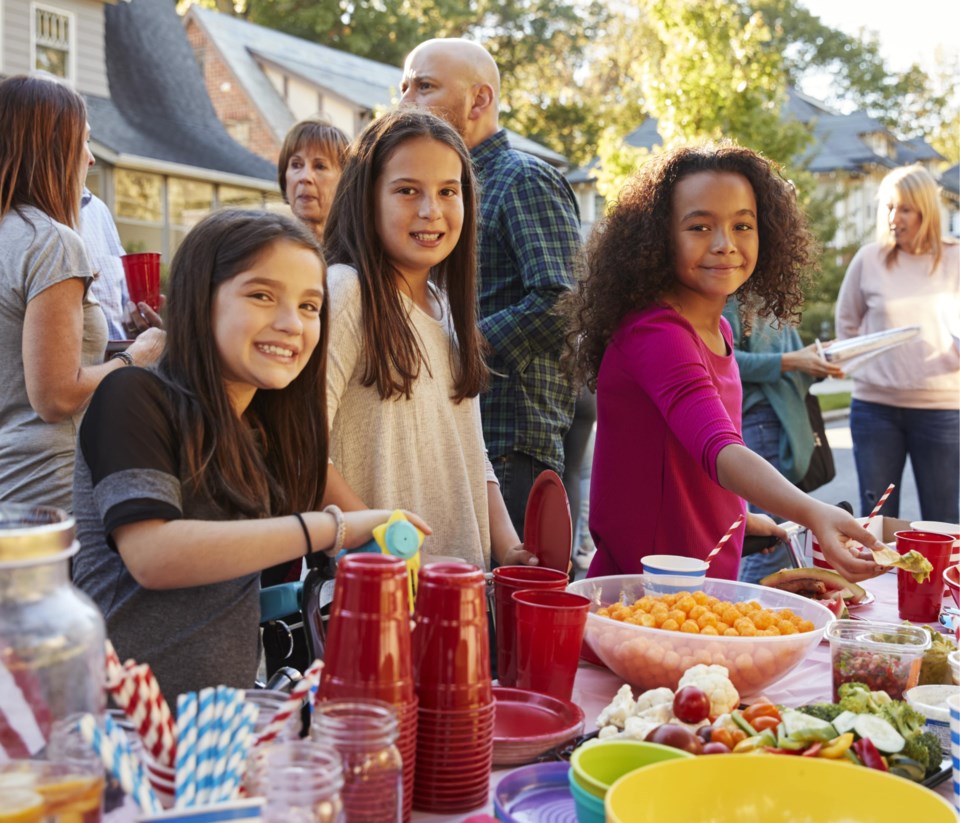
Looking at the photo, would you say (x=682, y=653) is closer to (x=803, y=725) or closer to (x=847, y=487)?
(x=803, y=725)

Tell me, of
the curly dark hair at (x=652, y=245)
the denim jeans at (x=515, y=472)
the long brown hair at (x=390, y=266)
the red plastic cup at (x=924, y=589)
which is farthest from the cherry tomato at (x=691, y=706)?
the denim jeans at (x=515, y=472)

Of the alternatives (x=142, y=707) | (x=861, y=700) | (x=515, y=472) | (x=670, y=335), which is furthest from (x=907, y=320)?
(x=142, y=707)

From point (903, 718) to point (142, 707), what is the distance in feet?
3.58

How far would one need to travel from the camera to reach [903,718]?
1562 mm

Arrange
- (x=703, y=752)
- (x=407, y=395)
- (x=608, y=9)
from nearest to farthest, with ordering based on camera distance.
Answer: (x=703, y=752), (x=407, y=395), (x=608, y=9)

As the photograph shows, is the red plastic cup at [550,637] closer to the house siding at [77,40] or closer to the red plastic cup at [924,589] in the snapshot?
the red plastic cup at [924,589]

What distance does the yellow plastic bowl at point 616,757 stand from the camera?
131 cm

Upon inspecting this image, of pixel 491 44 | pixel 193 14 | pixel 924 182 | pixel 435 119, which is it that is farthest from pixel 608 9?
pixel 435 119

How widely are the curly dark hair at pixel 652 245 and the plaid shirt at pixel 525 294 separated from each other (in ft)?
1.52

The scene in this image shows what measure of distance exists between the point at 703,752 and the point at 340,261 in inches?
60.9

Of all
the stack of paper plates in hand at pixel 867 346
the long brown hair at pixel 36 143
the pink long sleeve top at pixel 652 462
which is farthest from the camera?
the stack of paper plates in hand at pixel 867 346

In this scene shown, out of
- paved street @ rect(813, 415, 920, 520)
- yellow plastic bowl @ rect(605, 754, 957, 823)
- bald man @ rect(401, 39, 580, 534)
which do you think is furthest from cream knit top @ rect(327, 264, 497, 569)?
paved street @ rect(813, 415, 920, 520)

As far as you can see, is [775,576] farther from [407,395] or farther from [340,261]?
[340,261]

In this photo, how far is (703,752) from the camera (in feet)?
4.49
